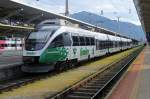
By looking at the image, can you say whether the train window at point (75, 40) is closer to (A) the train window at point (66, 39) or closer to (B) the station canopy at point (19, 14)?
(A) the train window at point (66, 39)

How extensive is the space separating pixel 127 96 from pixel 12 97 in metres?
4.20

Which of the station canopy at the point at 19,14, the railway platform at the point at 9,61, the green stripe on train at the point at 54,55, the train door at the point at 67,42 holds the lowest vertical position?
the railway platform at the point at 9,61

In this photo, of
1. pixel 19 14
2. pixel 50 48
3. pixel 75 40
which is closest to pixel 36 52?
pixel 50 48

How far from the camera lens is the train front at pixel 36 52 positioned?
2291 cm

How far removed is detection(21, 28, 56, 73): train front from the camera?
2291 centimetres

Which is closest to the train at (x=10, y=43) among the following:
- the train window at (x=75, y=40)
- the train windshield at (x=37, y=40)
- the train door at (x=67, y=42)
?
the train window at (x=75, y=40)

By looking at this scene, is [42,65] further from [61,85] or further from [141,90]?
[141,90]

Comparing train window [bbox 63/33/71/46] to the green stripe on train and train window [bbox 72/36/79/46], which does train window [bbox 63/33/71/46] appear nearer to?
the green stripe on train

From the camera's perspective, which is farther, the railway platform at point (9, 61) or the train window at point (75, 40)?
the train window at point (75, 40)

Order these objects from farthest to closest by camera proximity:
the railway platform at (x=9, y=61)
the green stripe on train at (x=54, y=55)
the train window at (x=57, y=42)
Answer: the railway platform at (x=9, y=61)
the train window at (x=57, y=42)
the green stripe on train at (x=54, y=55)

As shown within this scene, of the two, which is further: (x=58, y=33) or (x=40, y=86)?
(x=58, y=33)

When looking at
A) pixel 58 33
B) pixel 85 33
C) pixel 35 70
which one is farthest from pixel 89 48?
pixel 35 70

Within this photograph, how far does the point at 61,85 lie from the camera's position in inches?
740

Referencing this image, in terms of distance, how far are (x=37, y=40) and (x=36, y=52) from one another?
86 centimetres
